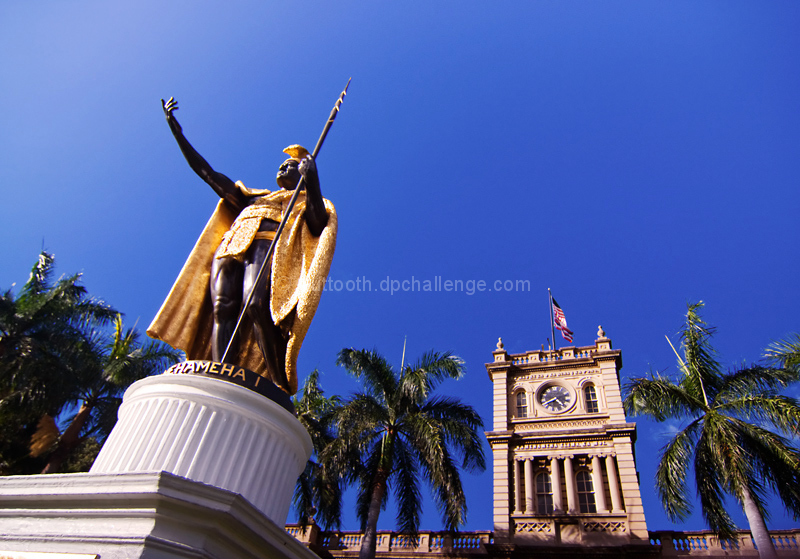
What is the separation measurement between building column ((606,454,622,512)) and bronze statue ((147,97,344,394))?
21805 mm

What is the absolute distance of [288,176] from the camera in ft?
16.1

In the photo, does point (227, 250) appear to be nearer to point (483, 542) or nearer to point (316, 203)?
point (316, 203)

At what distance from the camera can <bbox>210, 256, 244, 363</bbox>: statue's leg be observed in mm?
4035

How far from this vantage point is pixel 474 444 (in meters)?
17.2

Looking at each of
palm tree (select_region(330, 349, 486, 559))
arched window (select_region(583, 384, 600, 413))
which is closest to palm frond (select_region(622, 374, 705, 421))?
palm tree (select_region(330, 349, 486, 559))

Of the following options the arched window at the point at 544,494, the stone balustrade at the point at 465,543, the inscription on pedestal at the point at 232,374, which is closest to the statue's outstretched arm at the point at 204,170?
the inscription on pedestal at the point at 232,374

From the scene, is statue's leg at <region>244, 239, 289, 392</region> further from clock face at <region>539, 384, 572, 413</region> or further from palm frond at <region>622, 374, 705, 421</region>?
clock face at <region>539, 384, 572, 413</region>

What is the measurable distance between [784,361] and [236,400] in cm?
Answer: 1273

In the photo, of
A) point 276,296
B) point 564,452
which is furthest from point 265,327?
point 564,452

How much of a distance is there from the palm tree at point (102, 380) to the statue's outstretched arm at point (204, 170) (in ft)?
45.3

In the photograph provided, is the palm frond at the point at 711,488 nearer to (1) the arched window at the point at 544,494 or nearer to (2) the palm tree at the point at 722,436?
(2) the palm tree at the point at 722,436

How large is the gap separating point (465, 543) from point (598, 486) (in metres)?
6.11

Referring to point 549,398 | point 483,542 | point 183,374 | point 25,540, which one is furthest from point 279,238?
point 549,398

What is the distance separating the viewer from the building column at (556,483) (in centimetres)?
2250
